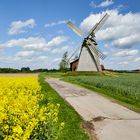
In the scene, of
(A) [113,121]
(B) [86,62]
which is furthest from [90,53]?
(A) [113,121]

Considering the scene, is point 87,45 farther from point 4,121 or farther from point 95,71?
point 4,121

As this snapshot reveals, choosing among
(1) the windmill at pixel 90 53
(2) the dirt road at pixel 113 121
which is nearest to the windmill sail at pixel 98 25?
(1) the windmill at pixel 90 53

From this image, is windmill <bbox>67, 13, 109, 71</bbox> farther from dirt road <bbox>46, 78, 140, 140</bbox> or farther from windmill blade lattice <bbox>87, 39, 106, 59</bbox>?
dirt road <bbox>46, 78, 140, 140</bbox>

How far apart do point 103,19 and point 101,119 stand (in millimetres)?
65559

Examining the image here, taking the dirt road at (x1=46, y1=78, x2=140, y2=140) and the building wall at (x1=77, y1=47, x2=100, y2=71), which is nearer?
the dirt road at (x1=46, y1=78, x2=140, y2=140)

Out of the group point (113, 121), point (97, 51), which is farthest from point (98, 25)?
point (113, 121)

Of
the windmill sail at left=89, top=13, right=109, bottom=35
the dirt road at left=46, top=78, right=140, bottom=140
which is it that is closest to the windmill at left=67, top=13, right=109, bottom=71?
the windmill sail at left=89, top=13, right=109, bottom=35

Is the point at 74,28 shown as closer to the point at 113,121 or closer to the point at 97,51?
the point at 97,51

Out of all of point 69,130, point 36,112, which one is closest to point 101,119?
point 69,130

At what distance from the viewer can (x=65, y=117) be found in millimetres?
16188

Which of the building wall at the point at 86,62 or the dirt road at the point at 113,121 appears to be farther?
the building wall at the point at 86,62

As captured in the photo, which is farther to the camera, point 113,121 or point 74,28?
point 74,28

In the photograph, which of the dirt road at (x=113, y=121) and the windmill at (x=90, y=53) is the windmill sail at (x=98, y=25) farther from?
the dirt road at (x=113, y=121)

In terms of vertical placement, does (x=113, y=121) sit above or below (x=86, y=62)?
below
